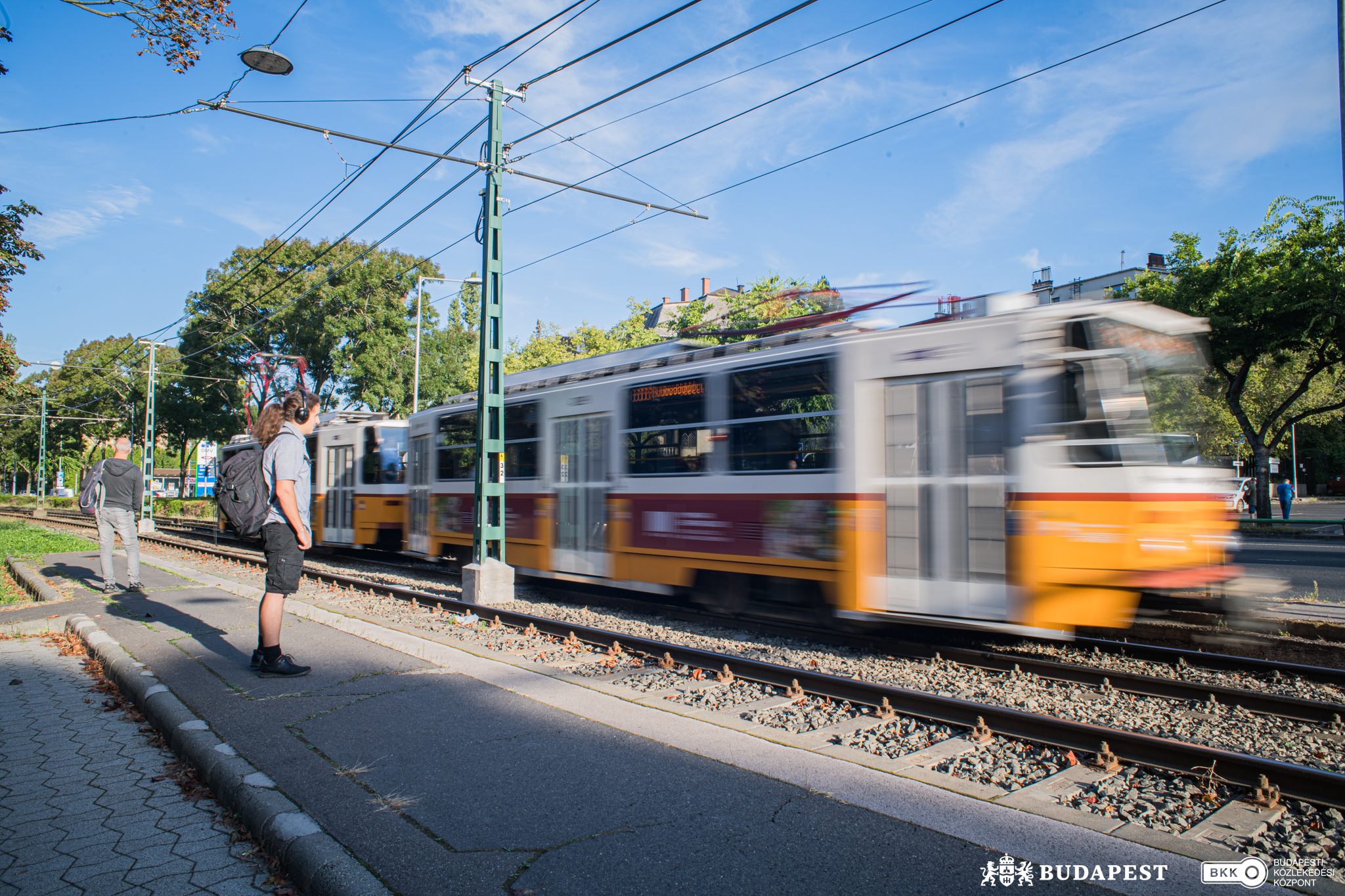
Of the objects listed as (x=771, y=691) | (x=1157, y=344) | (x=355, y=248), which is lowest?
(x=771, y=691)

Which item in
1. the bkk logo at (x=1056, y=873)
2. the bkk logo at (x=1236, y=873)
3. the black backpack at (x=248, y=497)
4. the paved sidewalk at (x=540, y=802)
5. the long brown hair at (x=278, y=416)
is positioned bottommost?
the bkk logo at (x=1236, y=873)

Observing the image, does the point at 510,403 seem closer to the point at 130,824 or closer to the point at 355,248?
the point at 130,824

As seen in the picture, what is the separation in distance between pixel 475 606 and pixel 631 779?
6.09 meters

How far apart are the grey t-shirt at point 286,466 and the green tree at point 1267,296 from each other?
25.3 metres

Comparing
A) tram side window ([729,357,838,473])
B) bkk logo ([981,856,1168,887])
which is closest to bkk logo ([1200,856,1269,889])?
bkk logo ([981,856,1168,887])

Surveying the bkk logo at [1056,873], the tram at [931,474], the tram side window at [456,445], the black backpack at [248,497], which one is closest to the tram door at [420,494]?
the tram side window at [456,445]

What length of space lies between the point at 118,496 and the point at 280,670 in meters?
6.25

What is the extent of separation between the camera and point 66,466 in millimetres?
89688

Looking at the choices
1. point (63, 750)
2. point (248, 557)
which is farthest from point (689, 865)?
point (248, 557)

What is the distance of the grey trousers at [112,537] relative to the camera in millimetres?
10219

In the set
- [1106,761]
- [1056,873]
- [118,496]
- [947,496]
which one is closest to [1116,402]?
[947,496]

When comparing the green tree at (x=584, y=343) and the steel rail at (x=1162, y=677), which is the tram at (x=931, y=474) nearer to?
the steel rail at (x=1162, y=677)

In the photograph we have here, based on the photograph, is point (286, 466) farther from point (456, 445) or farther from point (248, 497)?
point (456, 445)

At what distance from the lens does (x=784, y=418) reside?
7.83 meters
